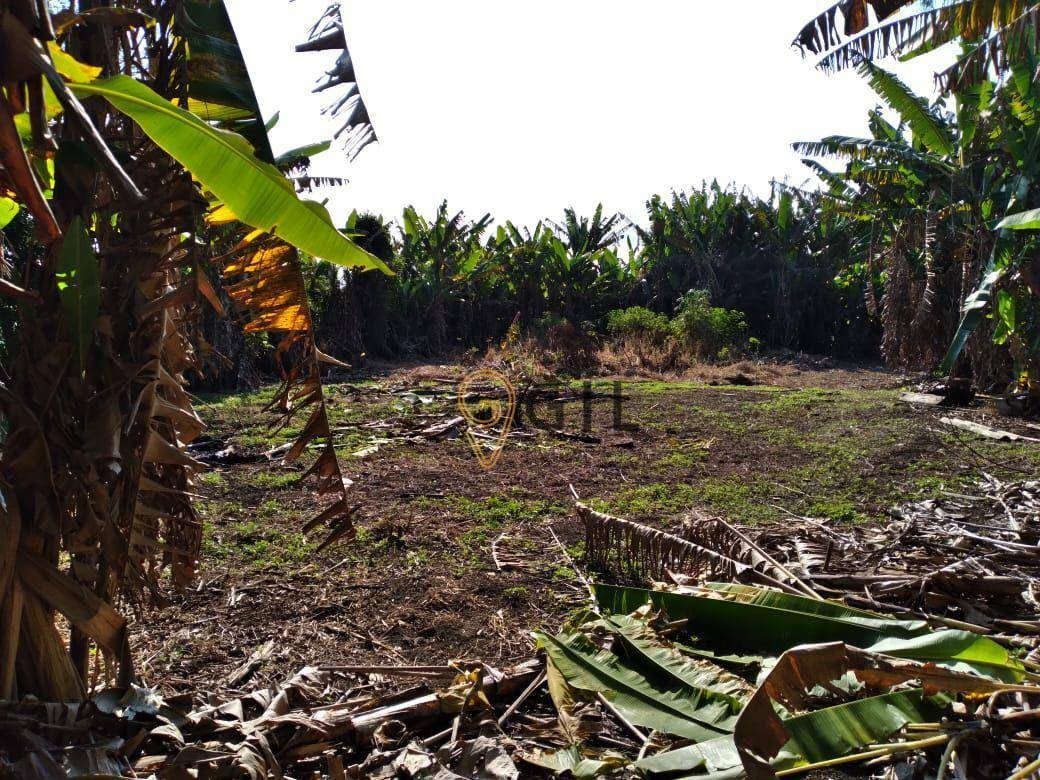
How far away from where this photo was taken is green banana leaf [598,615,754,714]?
92.8 inches

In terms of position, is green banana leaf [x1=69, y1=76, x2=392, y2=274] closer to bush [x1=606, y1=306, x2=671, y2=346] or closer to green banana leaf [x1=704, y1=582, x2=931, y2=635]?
green banana leaf [x1=704, y1=582, x2=931, y2=635]

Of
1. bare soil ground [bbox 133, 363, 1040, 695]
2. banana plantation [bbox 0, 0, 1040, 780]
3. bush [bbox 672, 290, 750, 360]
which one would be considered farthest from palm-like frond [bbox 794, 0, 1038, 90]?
bush [bbox 672, 290, 750, 360]

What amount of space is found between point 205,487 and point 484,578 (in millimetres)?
3350

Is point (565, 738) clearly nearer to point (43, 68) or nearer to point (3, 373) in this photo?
point (3, 373)

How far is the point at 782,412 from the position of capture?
10.4 metres

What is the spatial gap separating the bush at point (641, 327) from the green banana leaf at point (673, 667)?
1547 centimetres

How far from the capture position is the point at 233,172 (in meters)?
2.00

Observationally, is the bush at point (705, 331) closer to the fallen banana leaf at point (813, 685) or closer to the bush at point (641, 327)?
the bush at point (641, 327)

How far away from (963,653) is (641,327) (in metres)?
16.7

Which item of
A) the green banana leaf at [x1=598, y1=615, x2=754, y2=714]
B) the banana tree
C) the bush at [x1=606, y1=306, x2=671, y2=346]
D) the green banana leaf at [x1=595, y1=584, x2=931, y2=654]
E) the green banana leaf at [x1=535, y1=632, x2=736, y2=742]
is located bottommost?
the green banana leaf at [x1=535, y1=632, x2=736, y2=742]

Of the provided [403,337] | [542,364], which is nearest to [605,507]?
[542,364]

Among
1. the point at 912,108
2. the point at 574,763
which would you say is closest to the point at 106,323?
the point at 574,763

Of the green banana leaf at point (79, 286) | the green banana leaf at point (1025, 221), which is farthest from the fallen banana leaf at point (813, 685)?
the green banana leaf at point (1025, 221)

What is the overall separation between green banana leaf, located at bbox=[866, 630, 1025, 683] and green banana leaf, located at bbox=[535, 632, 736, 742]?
615 mm
